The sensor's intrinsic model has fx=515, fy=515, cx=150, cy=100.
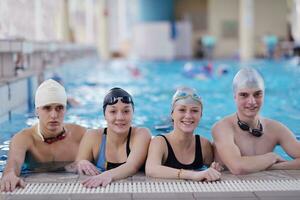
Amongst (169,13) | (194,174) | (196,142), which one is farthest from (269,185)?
(169,13)

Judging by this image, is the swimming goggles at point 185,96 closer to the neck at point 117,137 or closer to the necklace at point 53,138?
the neck at point 117,137

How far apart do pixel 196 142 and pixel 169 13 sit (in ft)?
67.9

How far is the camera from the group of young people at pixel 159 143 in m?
3.37

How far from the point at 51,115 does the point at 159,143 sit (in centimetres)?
76

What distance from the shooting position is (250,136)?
3.67 meters

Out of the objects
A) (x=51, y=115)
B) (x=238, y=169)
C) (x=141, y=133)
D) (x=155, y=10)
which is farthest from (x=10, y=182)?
(x=155, y=10)

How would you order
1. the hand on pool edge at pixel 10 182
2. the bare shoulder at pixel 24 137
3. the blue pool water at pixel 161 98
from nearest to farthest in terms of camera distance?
the hand on pool edge at pixel 10 182
the bare shoulder at pixel 24 137
the blue pool water at pixel 161 98

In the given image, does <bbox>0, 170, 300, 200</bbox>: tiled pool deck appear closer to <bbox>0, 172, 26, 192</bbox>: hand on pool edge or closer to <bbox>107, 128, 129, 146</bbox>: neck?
<bbox>0, 172, 26, 192</bbox>: hand on pool edge

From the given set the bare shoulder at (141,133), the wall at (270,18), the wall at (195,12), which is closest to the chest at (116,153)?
the bare shoulder at (141,133)

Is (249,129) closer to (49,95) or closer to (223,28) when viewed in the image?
(49,95)

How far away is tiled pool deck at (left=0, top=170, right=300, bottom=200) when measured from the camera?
2801 millimetres

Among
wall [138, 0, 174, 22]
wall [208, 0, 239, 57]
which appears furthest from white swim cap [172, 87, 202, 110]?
wall [208, 0, 239, 57]

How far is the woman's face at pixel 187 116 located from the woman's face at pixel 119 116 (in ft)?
1.06

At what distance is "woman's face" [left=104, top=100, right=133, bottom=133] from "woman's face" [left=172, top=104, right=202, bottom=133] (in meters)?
0.32
